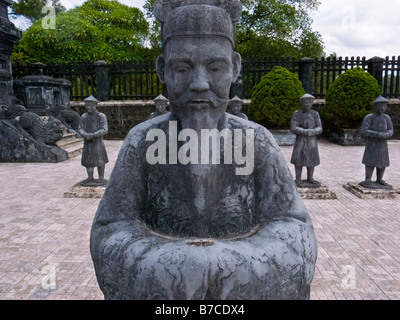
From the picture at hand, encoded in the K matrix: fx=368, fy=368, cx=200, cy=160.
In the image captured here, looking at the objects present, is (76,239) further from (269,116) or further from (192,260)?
(269,116)

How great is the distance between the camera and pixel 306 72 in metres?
16.1

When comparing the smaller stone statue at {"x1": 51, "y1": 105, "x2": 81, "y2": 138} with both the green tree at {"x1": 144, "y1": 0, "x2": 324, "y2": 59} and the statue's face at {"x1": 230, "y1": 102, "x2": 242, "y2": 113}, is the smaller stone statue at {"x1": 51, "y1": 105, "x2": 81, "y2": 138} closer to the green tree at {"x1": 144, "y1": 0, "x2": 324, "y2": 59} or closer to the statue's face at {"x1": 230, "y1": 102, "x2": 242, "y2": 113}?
the statue's face at {"x1": 230, "y1": 102, "x2": 242, "y2": 113}

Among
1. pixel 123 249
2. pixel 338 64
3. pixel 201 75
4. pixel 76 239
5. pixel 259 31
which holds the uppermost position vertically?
pixel 259 31

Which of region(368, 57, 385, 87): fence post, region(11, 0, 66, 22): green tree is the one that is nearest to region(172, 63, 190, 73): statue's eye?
region(368, 57, 385, 87): fence post

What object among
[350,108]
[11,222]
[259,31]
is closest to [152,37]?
[259,31]

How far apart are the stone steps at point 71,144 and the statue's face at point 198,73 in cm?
1109

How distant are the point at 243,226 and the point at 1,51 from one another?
45.7 ft

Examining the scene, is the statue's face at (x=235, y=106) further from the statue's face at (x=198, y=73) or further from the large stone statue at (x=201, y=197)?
the statue's face at (x=198, y=73)

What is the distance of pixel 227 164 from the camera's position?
2.00 m

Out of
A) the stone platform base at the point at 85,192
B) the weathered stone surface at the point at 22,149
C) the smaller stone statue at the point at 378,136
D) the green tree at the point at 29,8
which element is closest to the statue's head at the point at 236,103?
the smaller stone statue at the point at 378,136

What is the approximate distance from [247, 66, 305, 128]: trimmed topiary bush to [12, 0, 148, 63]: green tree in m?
11.9

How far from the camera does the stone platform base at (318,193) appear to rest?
743cm

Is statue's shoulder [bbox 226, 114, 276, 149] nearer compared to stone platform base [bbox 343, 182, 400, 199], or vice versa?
statue's shoulder [bbox 226, 114, 276, 149]

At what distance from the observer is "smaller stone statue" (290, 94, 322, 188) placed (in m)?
7.73
